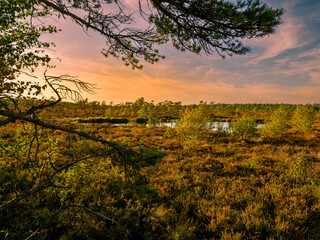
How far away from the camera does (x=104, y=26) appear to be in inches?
145

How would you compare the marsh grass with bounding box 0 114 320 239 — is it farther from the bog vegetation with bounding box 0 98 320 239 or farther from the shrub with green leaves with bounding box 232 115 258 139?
the shrub with green leaves with bounding box 232 115 258 139

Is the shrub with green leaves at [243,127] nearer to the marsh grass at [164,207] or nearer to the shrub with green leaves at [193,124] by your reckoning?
the shrub with green leaves at [193,124]

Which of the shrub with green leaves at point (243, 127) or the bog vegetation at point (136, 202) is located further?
the shrub with green leaves at point (243, 127)

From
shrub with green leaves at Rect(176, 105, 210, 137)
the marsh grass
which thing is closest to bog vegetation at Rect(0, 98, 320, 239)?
the marsh grass

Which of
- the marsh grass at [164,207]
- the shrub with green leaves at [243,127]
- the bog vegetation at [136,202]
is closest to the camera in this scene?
the bog vegetation at [136,202]

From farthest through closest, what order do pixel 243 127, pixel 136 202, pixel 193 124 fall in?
1. pixel 243 127
2. pixel 193 124
3. pixel 136 202

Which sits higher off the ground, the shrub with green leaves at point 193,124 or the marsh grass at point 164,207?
the shrub with green leaves at point 193,124

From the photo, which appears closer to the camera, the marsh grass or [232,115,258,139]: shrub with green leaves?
the marsh grass

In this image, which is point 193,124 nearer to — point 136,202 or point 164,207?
point 164,207

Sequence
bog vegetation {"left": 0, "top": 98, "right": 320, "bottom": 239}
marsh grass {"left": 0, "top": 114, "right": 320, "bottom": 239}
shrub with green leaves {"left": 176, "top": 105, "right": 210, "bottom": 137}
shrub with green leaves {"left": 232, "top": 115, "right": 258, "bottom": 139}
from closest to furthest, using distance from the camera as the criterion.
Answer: bog vegetation {"left": 0, "top": 98, "right": 320, "bottom": 239}
marsh grass {"left": 0, "top": 114, "right": 320, "bottom": 239}
shrub with green leaves {"left": 176, "top": 105, "right": 210, "bottom": 137}
shrub with green leaves {"left": 232, "top": 115, "right": 258, "bottom": 139}

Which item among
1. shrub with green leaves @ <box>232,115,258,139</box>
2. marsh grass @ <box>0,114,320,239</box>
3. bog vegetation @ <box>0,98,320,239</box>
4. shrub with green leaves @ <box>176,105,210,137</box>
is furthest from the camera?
shrub with green leaves @ <box>232,115,258,139</box>

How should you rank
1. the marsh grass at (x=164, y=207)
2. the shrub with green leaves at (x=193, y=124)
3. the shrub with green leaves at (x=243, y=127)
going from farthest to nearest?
the shrub with green leaves at (x=243, y=127) < the shrub with green leaves at (x=193, y=124) < the marsh grass at (x=164, y=207)

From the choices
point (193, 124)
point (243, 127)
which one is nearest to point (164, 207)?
point (193, 124)

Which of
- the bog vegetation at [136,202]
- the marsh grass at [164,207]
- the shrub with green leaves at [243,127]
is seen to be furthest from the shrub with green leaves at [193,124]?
the marsh grass at [164,207]
